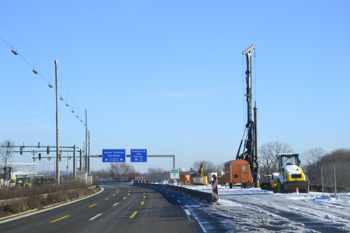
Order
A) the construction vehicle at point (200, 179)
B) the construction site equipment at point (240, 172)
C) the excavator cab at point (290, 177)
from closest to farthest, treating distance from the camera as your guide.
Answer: the excavator cab at point (290, 177) → the construction site equipment at point (240, 172) → the construction vehicle at point (200, 179)

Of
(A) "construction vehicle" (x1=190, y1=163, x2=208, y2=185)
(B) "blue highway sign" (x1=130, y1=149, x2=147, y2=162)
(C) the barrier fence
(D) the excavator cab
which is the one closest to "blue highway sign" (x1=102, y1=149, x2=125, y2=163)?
(B) "blue highway sign" (x1=130, y1=149, x2=147, y2=162)

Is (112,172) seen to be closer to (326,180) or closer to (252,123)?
(252,123)

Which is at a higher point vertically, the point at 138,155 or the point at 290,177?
the point at 138,155

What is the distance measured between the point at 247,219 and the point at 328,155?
363 feet

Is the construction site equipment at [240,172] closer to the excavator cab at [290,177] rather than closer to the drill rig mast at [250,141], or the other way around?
the drill rig mast at [250,141]

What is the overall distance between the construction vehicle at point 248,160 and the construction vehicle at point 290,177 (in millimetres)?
8984

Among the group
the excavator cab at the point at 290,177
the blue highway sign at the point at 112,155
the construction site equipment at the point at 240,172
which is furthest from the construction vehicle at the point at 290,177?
the blue highway sign at the point at 112,155

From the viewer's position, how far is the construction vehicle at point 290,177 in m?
29.0

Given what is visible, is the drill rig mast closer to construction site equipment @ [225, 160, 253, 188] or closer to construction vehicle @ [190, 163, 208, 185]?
construction site equipment @ [225, 160, 253, 188]

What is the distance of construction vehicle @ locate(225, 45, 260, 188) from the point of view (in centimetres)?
4194

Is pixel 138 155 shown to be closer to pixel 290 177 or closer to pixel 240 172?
pixel 240 172

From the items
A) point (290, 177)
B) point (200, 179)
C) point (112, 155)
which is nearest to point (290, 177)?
point (290, 177)

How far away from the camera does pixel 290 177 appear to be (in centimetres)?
2928

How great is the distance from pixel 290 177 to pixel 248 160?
14.9 metres
